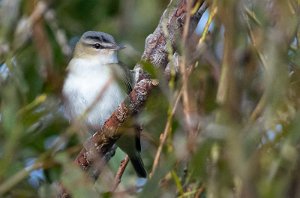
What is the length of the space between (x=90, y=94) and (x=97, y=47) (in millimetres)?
377

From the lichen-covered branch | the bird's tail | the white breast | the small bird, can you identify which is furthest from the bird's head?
the lichen-covered branch

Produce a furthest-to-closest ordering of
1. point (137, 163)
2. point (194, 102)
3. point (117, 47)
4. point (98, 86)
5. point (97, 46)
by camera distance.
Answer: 1. point (97, 46)
2. point (117, 47)
3. point (98, 86)
4. point (137, 163)
5. point (194, 102)

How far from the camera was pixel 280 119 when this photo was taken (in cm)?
179

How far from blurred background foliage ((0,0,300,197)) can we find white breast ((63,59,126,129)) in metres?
0.08

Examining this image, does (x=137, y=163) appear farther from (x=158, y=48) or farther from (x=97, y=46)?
(x=158, y=48)

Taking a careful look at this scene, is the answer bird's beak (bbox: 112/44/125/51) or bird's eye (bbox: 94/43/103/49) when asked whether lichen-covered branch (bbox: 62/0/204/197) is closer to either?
bird's beak (bbox: 112/44/125/51)

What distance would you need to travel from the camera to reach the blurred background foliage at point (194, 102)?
1268 mm

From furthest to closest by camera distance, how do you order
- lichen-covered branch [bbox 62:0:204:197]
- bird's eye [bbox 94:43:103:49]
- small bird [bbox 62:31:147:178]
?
bird's eye [bbox 94:43:103:49], small bird [bbox 62:31:147:178], lichen-covered branch [bbox 62:0:204:197]

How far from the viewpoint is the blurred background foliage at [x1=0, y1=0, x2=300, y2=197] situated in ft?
4.16

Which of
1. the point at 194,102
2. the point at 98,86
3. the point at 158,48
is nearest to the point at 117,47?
the point at 98,86

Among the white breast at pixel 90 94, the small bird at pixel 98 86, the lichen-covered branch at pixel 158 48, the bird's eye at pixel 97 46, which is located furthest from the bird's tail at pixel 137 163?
the lichen-covered branch at pixel 158 48

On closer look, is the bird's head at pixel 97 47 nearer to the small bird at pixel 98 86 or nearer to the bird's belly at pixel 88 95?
the small bird at pixel 98 86

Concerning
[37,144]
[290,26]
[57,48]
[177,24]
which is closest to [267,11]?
[290,26]

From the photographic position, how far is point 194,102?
72.6 inches
